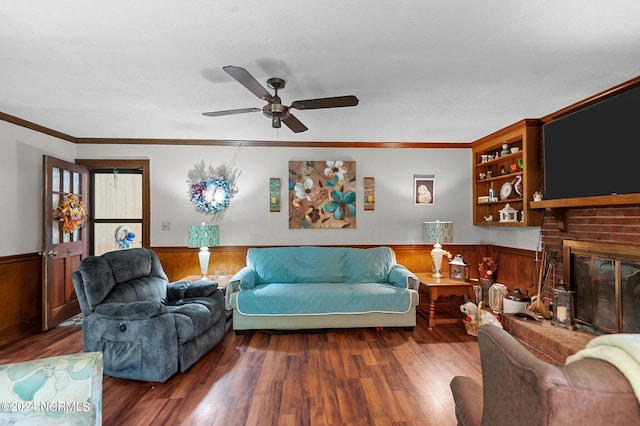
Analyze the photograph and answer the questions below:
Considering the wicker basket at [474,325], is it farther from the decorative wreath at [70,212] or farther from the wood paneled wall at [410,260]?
the decorative wreath at [70,212]

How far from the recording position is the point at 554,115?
134 inches

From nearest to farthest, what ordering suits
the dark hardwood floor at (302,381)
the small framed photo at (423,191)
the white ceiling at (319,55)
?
1. the white ceiling at (319,55)
2. the dark hardwood floor at (302,381)
3. the small framed photo at (423,191)

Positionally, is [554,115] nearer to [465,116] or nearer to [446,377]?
[465,116]

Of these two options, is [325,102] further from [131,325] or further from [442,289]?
[442,289]

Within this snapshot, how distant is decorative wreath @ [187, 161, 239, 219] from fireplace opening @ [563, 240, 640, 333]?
3.97 meters

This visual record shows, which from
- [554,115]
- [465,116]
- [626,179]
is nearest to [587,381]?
[626,179]

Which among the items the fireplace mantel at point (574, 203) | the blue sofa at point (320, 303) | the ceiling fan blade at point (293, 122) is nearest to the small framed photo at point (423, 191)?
the blue sofa at point (320, 303)

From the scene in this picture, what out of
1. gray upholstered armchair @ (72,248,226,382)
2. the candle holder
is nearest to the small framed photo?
the candle holder

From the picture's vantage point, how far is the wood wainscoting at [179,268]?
3.40 m

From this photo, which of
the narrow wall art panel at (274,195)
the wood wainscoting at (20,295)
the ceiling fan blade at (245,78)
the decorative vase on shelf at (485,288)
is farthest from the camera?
the narrow wall art panel at (274,195)

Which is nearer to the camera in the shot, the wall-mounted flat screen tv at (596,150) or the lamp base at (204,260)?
the wall-mounted flat screen tv at (596,150)

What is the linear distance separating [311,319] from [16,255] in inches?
128

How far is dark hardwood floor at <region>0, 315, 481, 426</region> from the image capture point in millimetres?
2109

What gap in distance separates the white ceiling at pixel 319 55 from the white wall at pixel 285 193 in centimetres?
104
